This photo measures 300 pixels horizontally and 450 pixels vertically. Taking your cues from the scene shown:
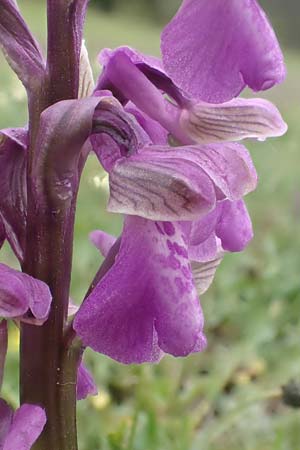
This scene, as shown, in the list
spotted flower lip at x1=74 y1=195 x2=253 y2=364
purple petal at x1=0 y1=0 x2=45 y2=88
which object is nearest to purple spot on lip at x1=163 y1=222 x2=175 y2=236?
spotted flower lip at x1=74 y1=195 x2=253 y2=364

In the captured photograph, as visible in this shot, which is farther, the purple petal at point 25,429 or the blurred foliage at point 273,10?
the blurred foliage at point 273,10

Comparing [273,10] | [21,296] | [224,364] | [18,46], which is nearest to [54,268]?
[21,296]

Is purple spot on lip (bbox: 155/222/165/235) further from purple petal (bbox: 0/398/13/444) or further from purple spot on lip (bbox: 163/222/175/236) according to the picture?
purple petal (bbox: 0/398/13/444)

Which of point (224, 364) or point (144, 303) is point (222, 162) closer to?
point (144, 303)

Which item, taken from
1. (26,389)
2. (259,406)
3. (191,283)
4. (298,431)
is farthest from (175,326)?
(259,406)

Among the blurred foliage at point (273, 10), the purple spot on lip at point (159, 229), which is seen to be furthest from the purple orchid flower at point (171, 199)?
the blurred foliage at point (273, 10)

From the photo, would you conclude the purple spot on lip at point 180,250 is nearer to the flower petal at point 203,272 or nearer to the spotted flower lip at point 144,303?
the spotted flower lip at point 144,303
